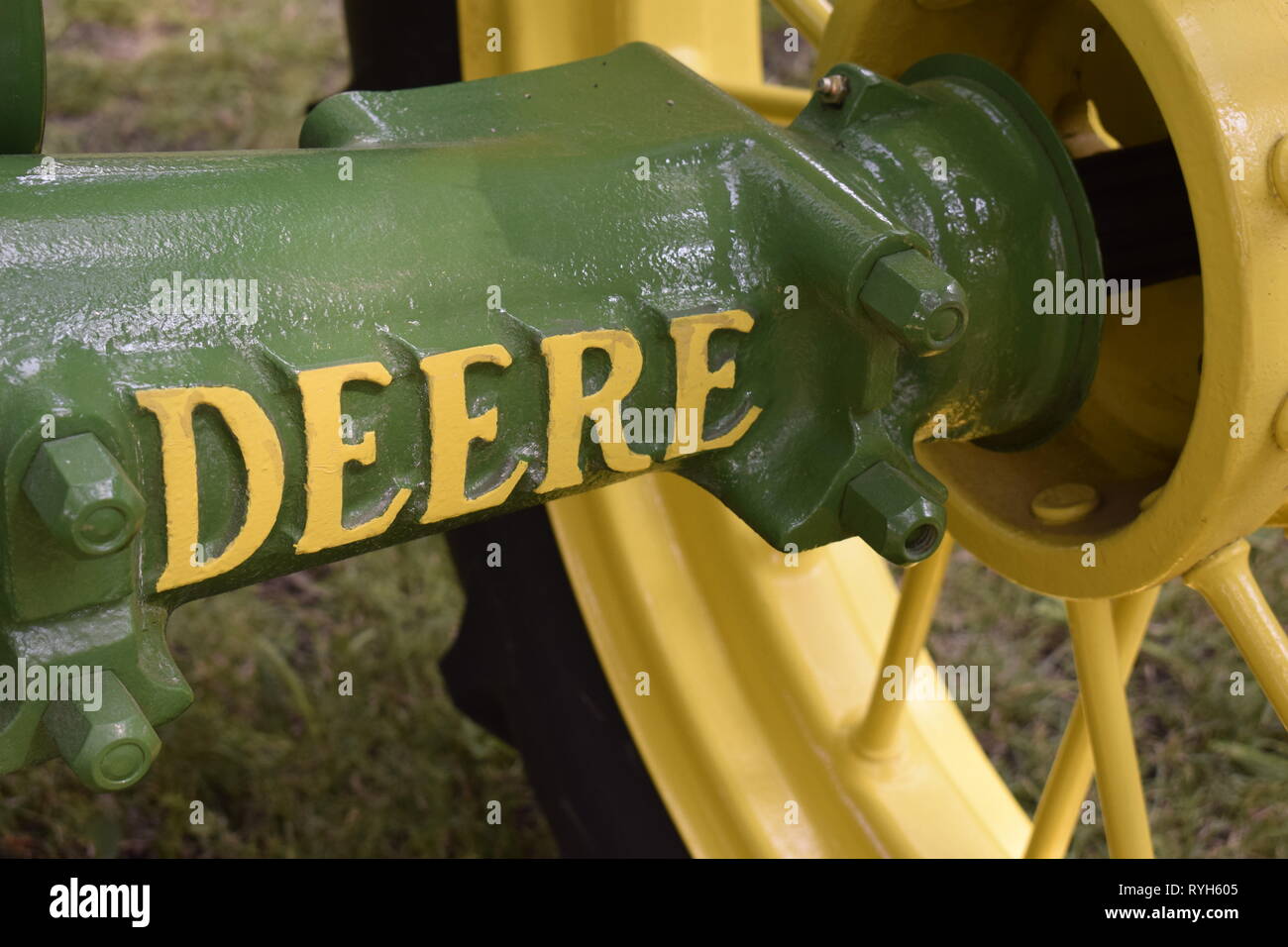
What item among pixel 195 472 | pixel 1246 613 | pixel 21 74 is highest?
pixel 21 74

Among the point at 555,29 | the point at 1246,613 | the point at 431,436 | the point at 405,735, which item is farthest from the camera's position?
the point at 405,735

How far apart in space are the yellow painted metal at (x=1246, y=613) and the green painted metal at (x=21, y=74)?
70 cm

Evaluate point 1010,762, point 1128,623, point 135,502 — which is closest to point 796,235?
point 135,502

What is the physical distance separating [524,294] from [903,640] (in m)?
0.65

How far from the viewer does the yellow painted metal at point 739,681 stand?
1423 mm

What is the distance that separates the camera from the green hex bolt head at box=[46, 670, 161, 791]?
682mm

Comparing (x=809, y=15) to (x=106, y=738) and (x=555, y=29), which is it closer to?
(x=555, y=29)

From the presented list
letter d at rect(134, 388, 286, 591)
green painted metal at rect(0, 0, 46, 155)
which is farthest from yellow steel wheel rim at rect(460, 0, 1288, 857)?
green painted metal at rect(0, 0, 46, 155)

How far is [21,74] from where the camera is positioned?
0.80m

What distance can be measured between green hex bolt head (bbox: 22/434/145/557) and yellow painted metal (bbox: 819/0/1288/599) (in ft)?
1.80

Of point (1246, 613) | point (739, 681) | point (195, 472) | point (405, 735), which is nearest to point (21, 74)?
point (195, 472)

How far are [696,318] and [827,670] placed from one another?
71 cm

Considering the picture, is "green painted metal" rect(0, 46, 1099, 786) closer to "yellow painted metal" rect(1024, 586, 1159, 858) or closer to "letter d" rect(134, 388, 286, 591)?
"letter d" rect(134, 388, 286, 591)
